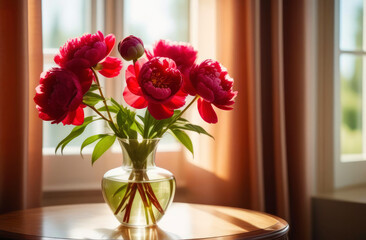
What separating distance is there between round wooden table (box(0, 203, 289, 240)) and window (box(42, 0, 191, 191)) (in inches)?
15.9

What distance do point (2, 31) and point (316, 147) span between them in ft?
4.55

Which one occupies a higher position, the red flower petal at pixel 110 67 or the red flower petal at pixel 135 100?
the red flower petal at pixel 110 67

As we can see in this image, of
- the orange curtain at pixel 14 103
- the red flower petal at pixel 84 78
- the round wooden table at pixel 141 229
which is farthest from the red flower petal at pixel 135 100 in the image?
the orange curtain at pixel 14 103

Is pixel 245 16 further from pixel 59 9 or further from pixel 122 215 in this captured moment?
pixel 122 215

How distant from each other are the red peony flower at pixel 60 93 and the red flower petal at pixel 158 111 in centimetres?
16

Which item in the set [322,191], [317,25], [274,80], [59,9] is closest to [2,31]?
→ [59,9]

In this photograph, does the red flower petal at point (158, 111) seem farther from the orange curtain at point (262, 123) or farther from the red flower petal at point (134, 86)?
the orange curtain at point (262, 123)

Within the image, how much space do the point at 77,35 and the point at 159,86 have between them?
0.97 meters

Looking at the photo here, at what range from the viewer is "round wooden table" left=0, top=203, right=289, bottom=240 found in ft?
3.97

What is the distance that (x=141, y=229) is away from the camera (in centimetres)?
128

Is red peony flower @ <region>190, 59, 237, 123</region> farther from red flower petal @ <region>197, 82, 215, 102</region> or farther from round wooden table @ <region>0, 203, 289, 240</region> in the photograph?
round wooden table @ <region>0, 203, 289, 240</region>

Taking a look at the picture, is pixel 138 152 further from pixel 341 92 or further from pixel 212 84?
pixel 341 92

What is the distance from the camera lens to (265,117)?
6.83 ft

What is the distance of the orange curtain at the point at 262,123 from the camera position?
1.96 meters
